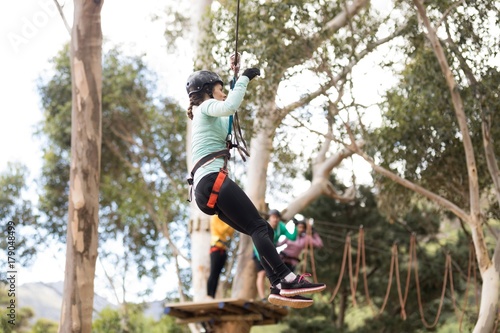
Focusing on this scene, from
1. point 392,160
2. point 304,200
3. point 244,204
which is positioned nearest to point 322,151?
point 304,200

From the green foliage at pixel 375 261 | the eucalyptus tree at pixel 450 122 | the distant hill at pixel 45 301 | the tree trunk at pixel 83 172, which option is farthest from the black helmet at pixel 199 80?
the distant hill at pixel 45 301

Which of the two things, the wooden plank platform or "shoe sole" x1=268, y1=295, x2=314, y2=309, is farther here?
the wooden plank platform

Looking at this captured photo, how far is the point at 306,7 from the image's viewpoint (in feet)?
36.9

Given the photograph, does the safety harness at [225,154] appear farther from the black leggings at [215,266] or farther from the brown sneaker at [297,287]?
the black leggings at [215,266]

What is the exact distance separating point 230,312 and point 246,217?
→ 25.6ft

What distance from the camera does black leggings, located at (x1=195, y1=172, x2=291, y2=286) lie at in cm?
462

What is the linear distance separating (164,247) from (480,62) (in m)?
10.6

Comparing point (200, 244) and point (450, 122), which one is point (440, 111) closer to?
point (450, 122)

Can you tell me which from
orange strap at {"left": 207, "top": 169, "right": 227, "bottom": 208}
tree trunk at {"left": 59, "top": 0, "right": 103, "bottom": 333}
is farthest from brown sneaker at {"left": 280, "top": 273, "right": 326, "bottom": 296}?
tree trunk at {"left": 59, "top": 0, "right": 103, "bottom": 333}

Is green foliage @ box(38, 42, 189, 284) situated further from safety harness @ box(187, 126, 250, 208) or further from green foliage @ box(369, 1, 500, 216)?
safety harness @ box(187, 126, 250, 208)

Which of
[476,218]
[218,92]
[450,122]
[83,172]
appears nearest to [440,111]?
[450,122]

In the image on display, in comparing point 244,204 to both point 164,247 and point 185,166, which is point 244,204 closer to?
point 185,166

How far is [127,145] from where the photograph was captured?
18.8 metres

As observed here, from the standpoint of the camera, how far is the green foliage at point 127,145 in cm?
1802
